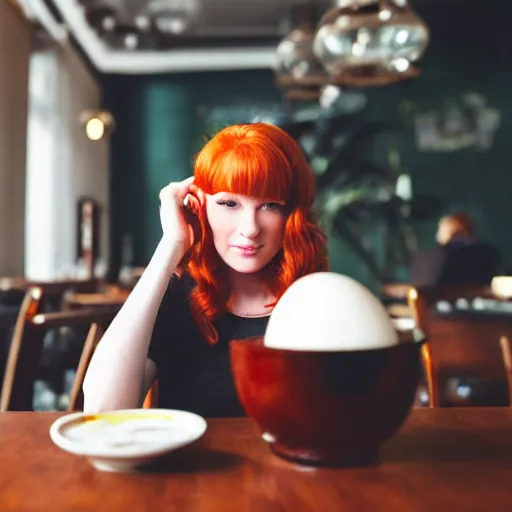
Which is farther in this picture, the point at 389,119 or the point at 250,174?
the point at 389,119

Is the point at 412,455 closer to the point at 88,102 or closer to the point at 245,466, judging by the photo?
the point at 245,466

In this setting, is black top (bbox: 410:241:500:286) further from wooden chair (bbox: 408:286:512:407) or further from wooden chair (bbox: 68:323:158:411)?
wooden chair (bbox: 68:323:158:411)

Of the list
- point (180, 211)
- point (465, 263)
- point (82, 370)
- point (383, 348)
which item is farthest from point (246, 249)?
point (465, 263)

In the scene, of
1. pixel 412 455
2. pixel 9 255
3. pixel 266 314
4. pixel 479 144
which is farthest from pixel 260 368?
pixel 479 144

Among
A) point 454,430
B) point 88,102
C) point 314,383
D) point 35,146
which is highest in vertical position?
point 88,102

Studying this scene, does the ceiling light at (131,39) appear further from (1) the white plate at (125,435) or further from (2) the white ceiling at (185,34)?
(1) the white plate at (125,435)

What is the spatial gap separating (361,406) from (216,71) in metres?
7.79

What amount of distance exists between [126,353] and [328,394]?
469 millimetres

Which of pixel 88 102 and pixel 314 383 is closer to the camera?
pixel 314 383

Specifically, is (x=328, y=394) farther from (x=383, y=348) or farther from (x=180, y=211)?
(x=180, y=211)

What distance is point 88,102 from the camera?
25.1 ft

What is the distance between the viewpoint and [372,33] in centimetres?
286

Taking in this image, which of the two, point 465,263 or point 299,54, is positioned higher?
point 299,54

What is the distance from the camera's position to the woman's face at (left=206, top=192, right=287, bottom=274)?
1.08m
